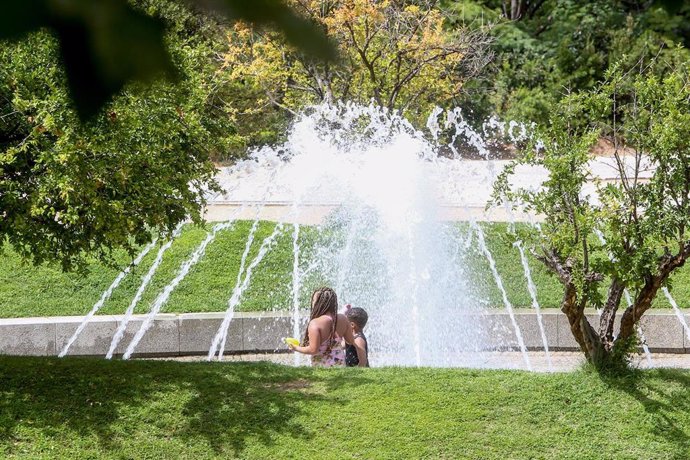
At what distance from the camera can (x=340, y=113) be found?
16.4 metres

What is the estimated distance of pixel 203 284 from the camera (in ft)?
35.1

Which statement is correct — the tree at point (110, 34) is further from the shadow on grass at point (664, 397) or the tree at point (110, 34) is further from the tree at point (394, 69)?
the tree at point (394, 69)

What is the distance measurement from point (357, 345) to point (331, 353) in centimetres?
23

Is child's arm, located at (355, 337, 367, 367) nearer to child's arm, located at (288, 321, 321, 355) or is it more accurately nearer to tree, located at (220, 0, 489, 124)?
child's arm, located at (288, 321, 321, 355)

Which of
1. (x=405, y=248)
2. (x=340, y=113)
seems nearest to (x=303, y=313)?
(x=405, y=248)

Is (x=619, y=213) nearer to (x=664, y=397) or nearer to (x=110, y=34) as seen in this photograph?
(x=664, y=397)

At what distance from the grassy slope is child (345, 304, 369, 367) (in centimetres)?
263

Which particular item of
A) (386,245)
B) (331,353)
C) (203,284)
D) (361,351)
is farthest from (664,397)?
(203,284)

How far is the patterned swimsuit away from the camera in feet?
23.5

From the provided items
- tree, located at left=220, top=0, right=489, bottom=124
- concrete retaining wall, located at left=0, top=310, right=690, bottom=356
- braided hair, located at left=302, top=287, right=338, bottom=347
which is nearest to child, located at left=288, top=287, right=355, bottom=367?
braided hair, located at left=302, top=287, right=338, bottom=347

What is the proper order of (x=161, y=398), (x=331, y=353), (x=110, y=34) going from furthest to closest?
(x=331, y=353) → (x=161, y=398) → (x=110, y=34)

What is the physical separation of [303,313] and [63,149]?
435 centimetres

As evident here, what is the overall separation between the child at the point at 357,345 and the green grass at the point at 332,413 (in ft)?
1.86

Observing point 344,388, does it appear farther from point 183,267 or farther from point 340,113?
point 340,113
